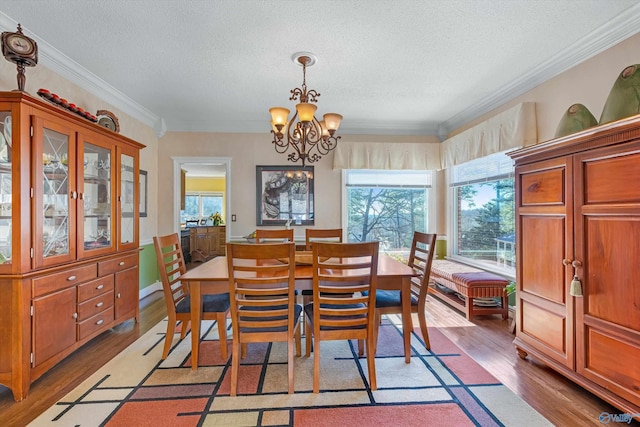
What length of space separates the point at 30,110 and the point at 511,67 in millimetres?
3912

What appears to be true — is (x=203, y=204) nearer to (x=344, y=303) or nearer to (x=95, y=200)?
(x=95, y=200)

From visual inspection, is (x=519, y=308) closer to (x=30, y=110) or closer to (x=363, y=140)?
(x=363, y=140)

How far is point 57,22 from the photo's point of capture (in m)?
2.19

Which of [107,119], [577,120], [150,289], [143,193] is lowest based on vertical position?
[150,289]

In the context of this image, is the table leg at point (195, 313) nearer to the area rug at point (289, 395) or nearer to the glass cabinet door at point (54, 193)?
the area rug at point (289, 395)

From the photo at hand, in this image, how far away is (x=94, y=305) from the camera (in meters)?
2.58

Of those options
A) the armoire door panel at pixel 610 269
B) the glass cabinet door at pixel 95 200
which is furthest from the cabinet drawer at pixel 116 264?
the armoire door panel at pixel 610 269

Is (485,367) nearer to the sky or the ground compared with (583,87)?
nearer to the ground

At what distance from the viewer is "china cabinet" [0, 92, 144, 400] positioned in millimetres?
1905

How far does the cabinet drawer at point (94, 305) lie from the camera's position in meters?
2.44

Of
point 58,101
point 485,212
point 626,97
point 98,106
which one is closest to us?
point 626,97

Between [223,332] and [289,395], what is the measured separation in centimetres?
76

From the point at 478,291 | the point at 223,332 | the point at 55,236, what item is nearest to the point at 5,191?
the point at 55,236

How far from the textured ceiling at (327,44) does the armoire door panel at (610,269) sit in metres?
1.50
